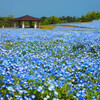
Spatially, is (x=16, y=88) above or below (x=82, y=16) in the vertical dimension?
below

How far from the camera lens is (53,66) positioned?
4.25m

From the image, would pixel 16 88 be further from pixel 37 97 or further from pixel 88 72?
pixel 88 72

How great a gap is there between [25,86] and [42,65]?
4.98 ft

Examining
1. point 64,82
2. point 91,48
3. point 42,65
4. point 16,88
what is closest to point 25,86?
point 16,88

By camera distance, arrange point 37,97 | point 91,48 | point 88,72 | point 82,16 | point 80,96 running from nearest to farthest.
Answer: point 80,96
point 37,97
point 88,72
point 91,48
point 82,16

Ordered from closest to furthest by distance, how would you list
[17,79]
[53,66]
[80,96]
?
[80,96] < [17,79] < [53,66]

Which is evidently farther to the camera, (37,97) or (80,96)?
(37,97)

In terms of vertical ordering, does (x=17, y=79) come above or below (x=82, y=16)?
below

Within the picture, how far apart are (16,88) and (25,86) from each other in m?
0.23

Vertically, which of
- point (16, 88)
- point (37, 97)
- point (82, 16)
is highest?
point (82, 16)

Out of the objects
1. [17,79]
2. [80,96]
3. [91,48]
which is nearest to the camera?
[80,96]

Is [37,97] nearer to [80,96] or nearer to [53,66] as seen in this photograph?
[80,96]

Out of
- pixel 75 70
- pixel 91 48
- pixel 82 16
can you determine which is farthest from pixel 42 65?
pixel 82 16

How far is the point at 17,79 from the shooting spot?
329cm
